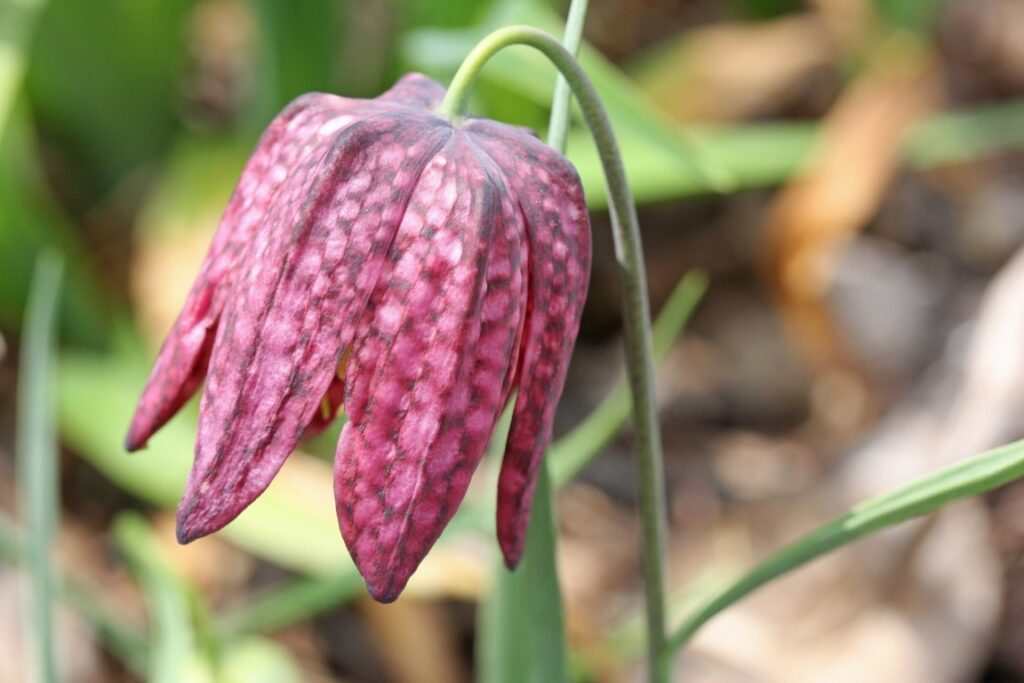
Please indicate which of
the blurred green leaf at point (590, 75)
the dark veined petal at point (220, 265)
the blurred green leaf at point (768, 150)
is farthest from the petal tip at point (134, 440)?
the blurred green leaf at point (768, 150)

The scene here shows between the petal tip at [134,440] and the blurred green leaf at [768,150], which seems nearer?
the petal tip at [134,440]

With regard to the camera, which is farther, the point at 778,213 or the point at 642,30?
the point at 642,30

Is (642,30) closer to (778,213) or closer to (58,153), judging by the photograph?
(778,213)

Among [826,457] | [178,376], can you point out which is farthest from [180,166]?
[178,376]

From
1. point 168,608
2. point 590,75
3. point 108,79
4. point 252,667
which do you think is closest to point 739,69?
point 108,79

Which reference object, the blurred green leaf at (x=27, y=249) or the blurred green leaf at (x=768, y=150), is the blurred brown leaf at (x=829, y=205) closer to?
the blurred green leaf at (x=768, y=150)

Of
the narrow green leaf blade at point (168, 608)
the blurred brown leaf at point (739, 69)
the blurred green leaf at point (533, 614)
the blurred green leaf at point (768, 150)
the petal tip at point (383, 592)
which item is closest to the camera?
the petal tip at point (383, 592)

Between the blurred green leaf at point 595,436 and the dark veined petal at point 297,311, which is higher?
the dark veined petal at point 297,311

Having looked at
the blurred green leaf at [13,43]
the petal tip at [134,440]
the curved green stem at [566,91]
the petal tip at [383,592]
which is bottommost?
the blurred green leaf at [13,43]

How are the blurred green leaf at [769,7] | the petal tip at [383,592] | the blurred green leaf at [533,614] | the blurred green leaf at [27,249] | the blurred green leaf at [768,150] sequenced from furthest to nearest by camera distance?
the blurred green leaf at [769,7] < the blurred green leaf at [27,249] < the blurred green leaf at [768,150] < the blurred green leaf at [533,614] < the petal tip at [383,592]
